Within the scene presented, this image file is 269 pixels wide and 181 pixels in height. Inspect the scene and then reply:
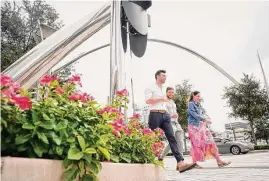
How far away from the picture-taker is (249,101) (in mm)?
28734

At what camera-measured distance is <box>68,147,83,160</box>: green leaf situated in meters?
2.07

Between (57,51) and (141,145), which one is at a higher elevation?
(57,51)

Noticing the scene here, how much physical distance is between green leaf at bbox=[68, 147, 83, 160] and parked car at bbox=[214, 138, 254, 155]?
17.5 m

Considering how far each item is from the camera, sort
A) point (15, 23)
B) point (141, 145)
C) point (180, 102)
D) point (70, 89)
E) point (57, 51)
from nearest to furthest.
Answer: point (70, 89), point (141, 145), point (57, 51), point (15, 23), point (180, 102)

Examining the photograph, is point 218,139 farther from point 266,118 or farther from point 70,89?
point 70,89

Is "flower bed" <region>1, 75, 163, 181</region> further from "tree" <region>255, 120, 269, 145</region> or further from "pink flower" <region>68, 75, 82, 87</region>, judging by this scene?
"tree" <region>255, 120, 269, 145</region>

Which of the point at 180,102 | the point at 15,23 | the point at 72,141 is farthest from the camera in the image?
the point at 180,102

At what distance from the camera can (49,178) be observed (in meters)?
1.99

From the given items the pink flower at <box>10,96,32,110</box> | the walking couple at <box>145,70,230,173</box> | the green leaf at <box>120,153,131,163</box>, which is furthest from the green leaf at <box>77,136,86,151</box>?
the walking couple at <box>145,70,230,173</box>

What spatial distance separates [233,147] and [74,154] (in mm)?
18179

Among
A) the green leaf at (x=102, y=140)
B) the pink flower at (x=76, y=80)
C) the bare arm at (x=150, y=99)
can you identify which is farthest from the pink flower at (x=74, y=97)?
the bare arm at (x=150, y=99)

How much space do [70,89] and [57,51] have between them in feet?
6.77

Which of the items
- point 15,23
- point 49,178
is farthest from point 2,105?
point 15,23

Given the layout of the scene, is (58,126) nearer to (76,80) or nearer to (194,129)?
(76,80)
